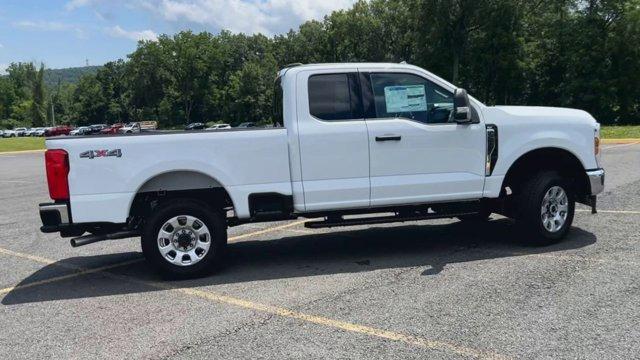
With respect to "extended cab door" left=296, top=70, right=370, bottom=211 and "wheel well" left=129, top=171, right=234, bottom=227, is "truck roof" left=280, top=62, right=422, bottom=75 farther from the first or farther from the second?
"wheel well" left=129, top=171, right=234, bottom=227

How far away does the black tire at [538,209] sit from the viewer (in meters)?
6.62

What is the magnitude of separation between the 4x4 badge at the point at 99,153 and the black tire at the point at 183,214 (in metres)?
0.71

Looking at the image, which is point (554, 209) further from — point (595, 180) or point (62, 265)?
point (62, 265)

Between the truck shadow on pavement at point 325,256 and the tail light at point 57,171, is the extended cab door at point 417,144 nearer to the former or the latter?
the truck shadow on pavement at point 325,256

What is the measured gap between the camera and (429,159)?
20.9ft

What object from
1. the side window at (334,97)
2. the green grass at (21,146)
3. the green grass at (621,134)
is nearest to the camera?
the side window at (334,97)

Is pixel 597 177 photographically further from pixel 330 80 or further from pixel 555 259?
pixel 330 80

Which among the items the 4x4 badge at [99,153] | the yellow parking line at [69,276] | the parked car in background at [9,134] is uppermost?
the parked car in background at [9,134]

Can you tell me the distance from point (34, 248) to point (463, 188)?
5946 mm

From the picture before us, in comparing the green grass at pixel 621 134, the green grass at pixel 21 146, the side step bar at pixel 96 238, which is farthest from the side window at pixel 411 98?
the green grass at pixel 21 146

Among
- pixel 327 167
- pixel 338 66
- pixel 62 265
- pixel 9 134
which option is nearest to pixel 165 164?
pixel 327 167

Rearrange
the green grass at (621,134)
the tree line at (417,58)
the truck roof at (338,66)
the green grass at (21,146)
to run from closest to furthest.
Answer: the truck roof at (338,66) < the green grass at (621,134) < the tree line at (417,58) < the green grass at (21,146)

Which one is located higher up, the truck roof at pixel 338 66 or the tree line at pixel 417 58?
the tree line at pixel 417 58

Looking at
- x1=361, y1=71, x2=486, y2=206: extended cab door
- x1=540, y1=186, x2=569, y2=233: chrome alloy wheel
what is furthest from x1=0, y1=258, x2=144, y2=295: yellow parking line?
x1=540, y1=186, x2=569, y2=233: chrome alloy wheel
